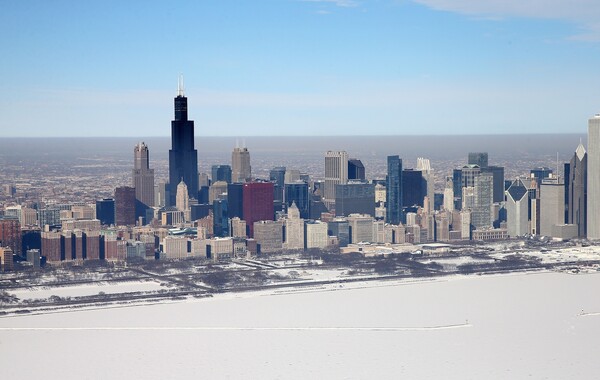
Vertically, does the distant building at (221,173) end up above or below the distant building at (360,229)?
above

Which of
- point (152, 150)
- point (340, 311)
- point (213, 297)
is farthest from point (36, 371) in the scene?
point (152, 150)

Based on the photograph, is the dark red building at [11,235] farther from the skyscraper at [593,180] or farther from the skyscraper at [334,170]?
the skyscraper at [593,180]

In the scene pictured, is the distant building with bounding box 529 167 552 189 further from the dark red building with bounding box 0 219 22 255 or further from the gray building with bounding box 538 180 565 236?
the dark red building with bounding box 0 219 22 255

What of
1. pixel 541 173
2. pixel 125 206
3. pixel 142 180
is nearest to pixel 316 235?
pixel 125 206

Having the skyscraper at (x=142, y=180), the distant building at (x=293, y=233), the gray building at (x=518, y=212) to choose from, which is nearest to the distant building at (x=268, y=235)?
the distant building at (x=293, y=233)

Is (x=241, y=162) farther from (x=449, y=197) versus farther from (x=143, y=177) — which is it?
(x=449, y=197)
